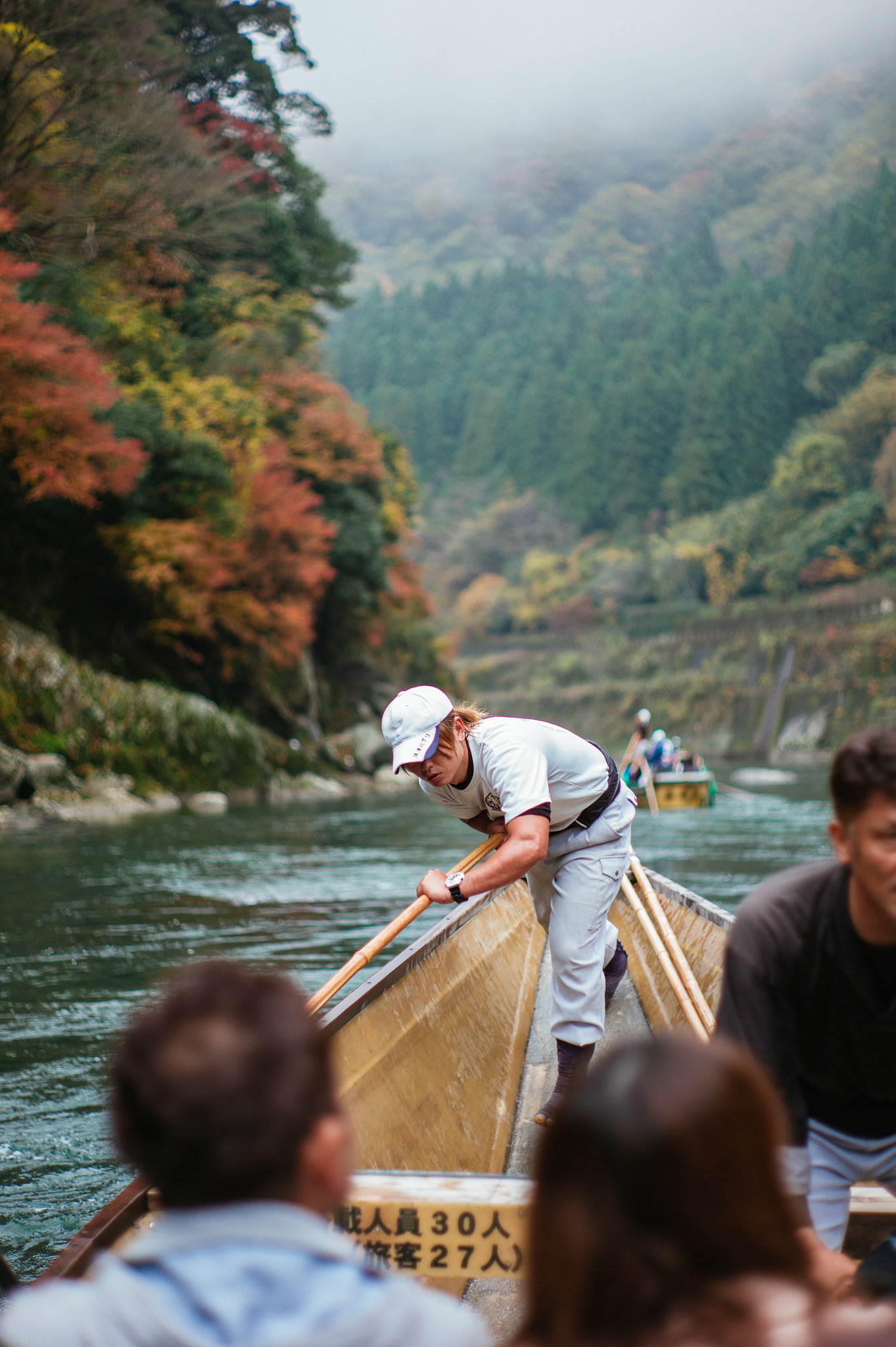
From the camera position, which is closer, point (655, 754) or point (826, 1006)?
point (826, 1006)

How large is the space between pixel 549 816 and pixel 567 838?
0.27 meters

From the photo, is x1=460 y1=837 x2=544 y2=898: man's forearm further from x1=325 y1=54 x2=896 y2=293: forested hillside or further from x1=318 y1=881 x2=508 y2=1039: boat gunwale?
x1=325 y1=54 x2=896 y2=293: forested hillside

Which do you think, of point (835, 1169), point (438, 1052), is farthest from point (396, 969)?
point (835, 1169)

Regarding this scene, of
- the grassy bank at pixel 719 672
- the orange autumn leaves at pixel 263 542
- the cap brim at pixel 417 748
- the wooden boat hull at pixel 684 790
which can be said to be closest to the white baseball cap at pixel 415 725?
the cap brim at pixel 417 748

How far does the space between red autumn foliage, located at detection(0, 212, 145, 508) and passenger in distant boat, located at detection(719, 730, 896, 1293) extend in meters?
13.5

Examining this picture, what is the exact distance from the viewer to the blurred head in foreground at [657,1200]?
0.82 metres

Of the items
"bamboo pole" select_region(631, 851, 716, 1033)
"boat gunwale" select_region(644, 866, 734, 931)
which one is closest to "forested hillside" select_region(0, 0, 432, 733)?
"boat gunwale" select_region(644, 866, 734, 931)

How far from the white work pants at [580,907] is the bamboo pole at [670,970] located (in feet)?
0.79

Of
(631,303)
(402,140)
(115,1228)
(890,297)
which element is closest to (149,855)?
(115,1228)

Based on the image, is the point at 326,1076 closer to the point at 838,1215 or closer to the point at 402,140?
the point at 838,1215

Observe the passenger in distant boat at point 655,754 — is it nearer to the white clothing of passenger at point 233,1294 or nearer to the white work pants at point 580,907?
the white work pants at point 580,907

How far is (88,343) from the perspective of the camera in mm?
15625

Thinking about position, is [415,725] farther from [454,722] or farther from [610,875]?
[610,875]

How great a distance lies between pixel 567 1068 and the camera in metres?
3.06
